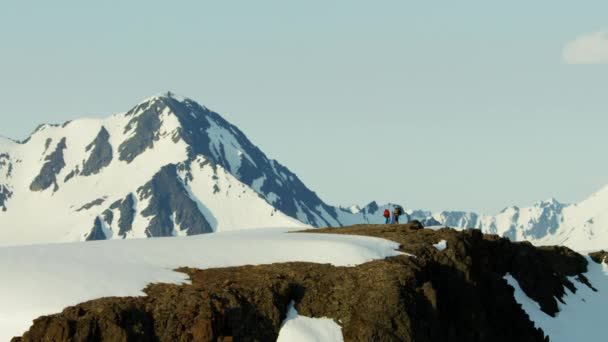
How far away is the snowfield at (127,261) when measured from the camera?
43625 millimetres

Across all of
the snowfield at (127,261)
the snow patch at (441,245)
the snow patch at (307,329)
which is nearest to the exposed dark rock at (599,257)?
the snow patch at (441,245)

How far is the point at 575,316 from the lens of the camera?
97.2 metres

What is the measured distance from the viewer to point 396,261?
182 feet

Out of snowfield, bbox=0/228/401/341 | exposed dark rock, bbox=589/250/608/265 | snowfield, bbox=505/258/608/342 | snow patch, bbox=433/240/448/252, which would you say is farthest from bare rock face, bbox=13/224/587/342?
exposed dark rock, bbox=589/250/608/265

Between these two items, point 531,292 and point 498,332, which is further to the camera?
point 531,292

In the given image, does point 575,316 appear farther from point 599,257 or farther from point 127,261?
point 127,261

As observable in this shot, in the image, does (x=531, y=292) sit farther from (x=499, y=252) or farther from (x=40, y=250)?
(x=40, y=250)

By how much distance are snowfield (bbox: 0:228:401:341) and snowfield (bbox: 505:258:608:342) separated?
32044 millimetres

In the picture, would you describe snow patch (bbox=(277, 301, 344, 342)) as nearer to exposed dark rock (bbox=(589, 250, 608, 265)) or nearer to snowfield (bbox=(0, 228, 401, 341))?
snowfield (bbox=(0, 228, 401, 341))

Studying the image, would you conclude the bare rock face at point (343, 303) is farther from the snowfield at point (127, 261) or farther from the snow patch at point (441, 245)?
the snowfield at point (127, 261)

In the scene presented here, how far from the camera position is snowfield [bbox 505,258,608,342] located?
88.9m

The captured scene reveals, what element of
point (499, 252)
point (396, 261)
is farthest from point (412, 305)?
point (499, 252)

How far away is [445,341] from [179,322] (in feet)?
57.6

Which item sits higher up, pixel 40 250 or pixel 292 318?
pixel 40 250
